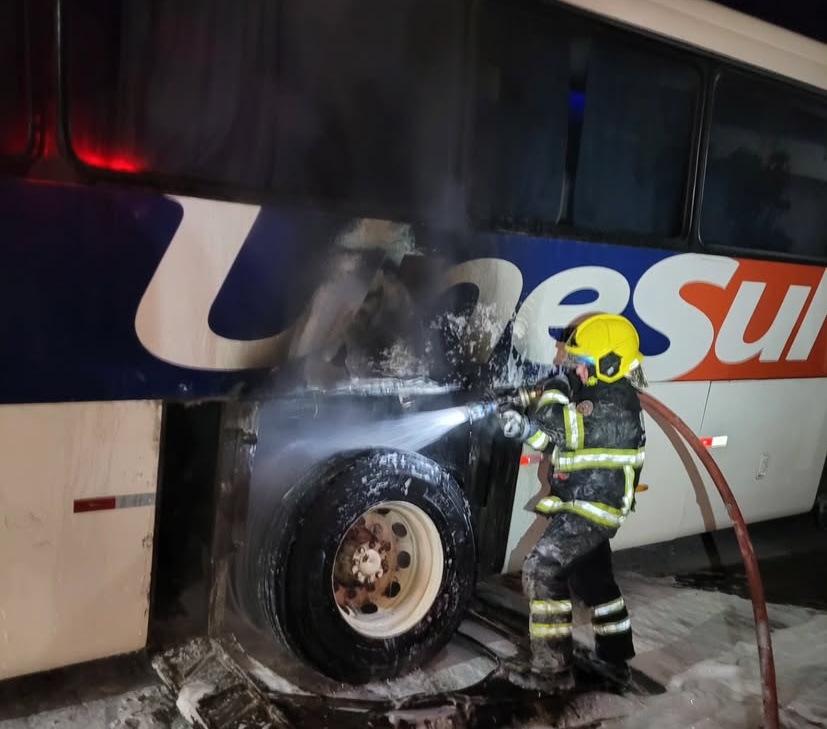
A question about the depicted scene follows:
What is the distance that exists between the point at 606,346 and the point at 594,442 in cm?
46

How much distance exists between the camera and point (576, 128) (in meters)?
4.13

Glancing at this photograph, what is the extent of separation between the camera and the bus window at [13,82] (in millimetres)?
2652

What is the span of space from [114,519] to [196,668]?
818mm

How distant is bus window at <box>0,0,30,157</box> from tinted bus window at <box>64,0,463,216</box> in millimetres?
142

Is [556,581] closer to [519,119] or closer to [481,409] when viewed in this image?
[481,409]

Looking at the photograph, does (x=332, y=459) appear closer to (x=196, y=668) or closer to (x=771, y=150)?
(x=196, y=668)

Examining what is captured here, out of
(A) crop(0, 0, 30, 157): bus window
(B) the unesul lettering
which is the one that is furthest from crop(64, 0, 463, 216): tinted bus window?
(B) the unesul lettering

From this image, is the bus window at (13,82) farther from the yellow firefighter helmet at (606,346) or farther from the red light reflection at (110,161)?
the yellow firefighter helmet at (606,346)

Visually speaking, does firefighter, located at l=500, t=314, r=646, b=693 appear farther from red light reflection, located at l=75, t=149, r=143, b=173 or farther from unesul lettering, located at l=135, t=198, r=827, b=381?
red light reflection, located at l=75, t=149, r=143, b=173

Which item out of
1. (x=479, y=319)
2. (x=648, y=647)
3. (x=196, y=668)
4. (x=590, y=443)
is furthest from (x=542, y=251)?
(x=196, y=668)

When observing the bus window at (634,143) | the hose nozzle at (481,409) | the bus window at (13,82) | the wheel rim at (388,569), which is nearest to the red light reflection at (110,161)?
the bus window at (13,82)

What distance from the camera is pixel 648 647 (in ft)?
14.1

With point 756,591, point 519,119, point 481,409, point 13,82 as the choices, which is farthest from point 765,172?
point 13,82

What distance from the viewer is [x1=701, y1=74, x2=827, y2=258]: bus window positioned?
479cm
